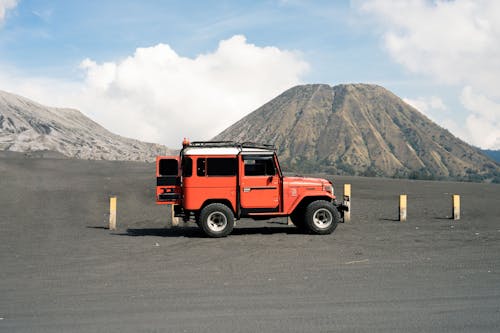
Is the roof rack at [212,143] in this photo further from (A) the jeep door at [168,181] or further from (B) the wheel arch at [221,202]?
(B) the wheel arch at [221,202]

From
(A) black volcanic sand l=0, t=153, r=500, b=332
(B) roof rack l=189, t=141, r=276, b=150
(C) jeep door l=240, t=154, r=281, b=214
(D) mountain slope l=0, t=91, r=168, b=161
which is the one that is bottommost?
(A) black volcanic sand l=0, t=153, r=500, b=332

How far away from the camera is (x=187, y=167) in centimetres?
1648

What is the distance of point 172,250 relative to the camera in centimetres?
1386

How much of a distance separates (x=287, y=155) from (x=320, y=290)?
187787mm

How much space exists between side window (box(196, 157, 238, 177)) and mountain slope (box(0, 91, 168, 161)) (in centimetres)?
5955

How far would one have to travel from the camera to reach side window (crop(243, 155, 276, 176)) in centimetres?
1644

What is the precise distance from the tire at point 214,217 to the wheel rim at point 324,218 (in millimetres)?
2495

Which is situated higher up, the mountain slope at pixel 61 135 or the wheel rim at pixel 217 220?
the mountain slope at pixel 61 135

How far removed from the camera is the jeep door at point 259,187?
646 inches

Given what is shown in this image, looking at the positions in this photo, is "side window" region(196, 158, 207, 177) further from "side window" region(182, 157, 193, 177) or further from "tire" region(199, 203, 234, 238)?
"tire" region(199, 203, 234, 238)

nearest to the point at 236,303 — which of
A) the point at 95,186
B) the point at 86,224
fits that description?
the point at 86,224

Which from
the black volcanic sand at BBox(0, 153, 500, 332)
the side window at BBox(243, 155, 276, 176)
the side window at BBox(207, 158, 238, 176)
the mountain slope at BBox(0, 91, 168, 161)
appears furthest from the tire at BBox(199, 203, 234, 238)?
the mountain slope at BBox(0, 91, 168, 161)

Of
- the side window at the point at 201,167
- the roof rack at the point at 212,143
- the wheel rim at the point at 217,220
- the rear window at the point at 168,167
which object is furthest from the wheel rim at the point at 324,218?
the rear window at the point at 168,167

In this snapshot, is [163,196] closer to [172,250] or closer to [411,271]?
[172,250]
